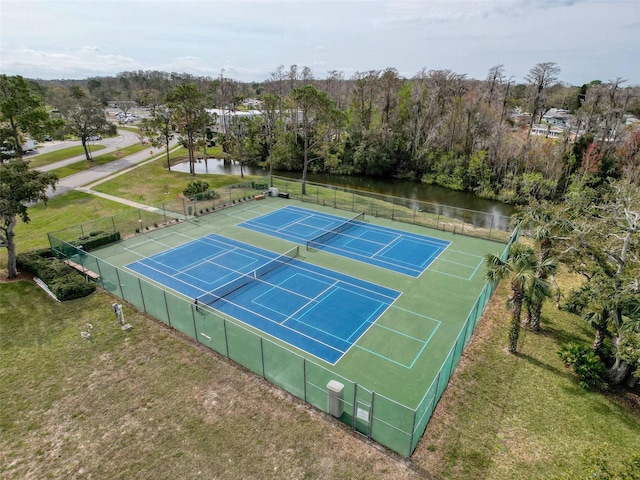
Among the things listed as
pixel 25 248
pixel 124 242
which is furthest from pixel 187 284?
pixel 25 248

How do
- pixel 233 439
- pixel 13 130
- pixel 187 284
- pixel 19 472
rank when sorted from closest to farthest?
1. pixel 19 472
2. pixel 233 439
3. pixel 187 284
4. pixel 13 130

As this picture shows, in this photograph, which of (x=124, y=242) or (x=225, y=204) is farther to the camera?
(x=225, y=204)

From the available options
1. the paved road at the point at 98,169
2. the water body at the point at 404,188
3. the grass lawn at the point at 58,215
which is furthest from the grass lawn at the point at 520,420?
the paved road at the point at 98,169

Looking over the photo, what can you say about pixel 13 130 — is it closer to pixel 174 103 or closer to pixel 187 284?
pixel 174 103

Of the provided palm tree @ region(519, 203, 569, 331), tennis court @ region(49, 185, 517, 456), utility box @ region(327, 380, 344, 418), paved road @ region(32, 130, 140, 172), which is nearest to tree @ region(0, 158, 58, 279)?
tennis court @ region(49, 185, 517, 456)

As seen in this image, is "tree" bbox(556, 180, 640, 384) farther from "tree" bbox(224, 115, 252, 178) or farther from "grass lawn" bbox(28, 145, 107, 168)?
"grass lawn" bbox(28, 145, 107, 168)

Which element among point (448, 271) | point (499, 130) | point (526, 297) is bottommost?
point (448, 271)

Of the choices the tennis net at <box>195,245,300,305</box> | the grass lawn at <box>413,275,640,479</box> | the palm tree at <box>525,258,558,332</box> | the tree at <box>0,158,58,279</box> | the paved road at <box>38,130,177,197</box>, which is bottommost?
the grass lawn at <box>413,275,640,479</box>

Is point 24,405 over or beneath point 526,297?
beneath
